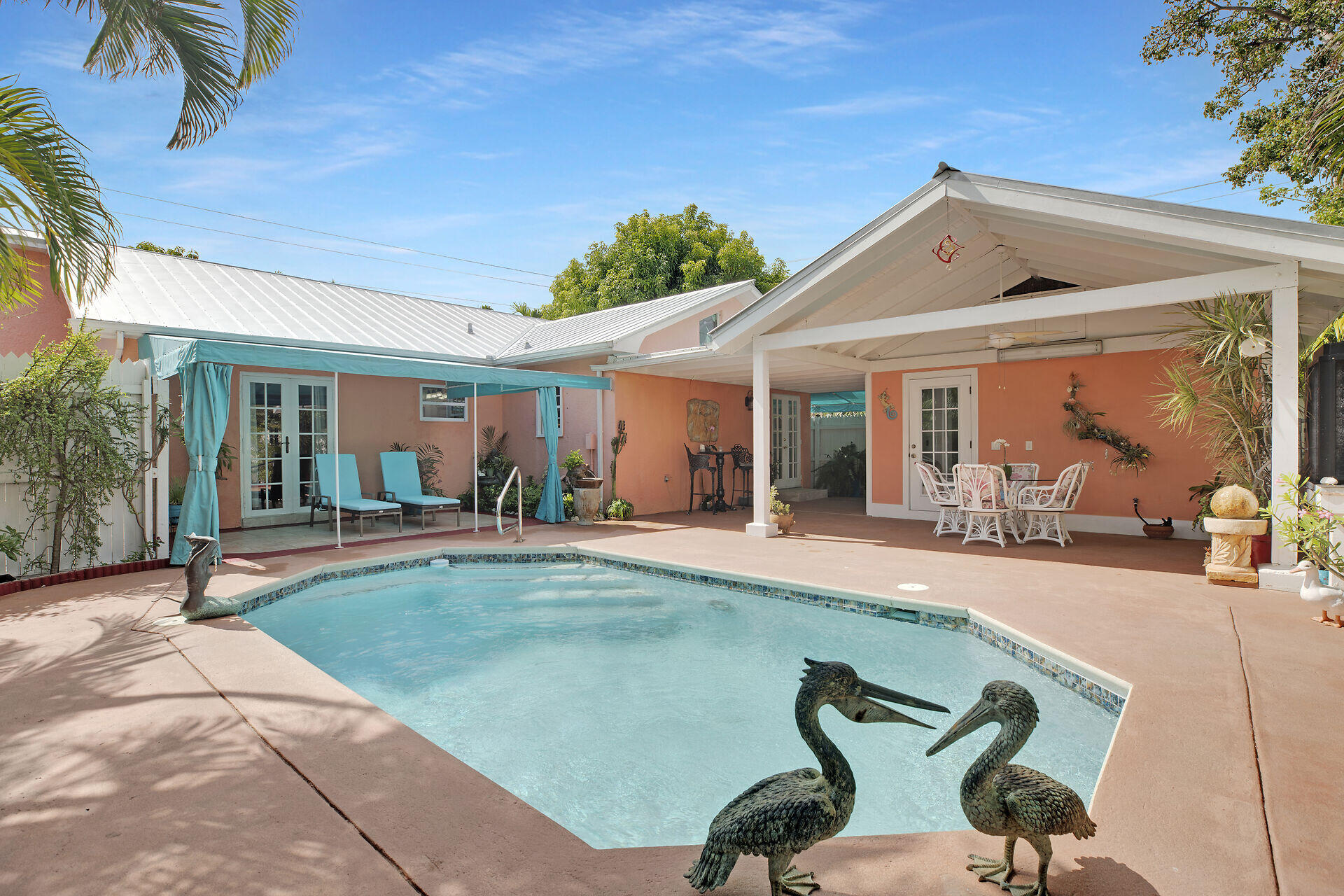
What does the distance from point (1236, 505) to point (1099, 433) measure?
3.32m

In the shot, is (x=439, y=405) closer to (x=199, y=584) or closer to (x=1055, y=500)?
(x=199, y=584)

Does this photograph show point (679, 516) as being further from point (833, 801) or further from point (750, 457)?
point (833, 801)

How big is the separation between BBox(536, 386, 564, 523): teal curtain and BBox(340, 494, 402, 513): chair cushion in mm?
2086

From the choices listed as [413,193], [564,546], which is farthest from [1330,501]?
[413,193]

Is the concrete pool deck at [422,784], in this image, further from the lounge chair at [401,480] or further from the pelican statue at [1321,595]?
the lounge chair at [401,480]

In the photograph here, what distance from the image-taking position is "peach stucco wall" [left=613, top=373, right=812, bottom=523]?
420 inches

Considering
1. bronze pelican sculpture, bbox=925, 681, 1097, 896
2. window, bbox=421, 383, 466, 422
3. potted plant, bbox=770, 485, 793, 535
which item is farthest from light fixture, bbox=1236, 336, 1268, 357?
window, bbox=421, 383, 466, 422

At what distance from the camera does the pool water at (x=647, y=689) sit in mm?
3148

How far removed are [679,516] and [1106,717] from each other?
307 inches

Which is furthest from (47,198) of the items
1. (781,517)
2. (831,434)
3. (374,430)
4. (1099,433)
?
(831,434)

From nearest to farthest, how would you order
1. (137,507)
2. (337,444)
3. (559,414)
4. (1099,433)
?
(137,507), (337,444), (1099,433), (559,414)

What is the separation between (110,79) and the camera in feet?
16.6

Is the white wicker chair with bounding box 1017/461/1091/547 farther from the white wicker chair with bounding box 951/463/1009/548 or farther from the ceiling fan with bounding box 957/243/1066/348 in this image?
the ceiling fan with bounding box 957/243/1066/348

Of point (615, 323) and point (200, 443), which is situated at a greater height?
point (615, 323)
